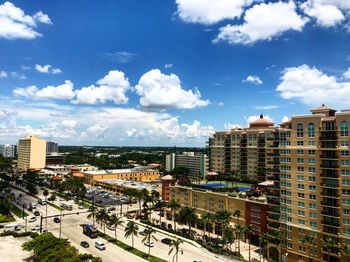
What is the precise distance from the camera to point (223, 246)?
96.0 meters

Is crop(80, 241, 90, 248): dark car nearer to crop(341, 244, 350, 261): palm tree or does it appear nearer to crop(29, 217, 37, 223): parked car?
crop(29, 217, 37, 223): parked car

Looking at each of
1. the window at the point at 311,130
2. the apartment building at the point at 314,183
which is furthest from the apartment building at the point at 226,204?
the window at the point at 311,130

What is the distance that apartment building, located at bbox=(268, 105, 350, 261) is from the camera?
77188 millimetres

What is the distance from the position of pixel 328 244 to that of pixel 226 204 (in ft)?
132

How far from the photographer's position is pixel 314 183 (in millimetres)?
82188

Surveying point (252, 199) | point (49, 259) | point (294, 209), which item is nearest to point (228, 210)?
point (252, 199)

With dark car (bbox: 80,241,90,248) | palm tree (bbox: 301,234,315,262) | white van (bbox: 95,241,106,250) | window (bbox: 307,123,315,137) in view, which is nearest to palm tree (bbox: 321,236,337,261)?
palm tree (bbox: 301,234,315,262)

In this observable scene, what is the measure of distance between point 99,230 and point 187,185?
38.7 m

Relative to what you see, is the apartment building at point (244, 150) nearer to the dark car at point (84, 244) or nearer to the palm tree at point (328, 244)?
the palm tree at point (328, 244)

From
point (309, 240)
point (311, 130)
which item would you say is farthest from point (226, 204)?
point (311, 130)

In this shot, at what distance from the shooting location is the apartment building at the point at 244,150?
6299 inches

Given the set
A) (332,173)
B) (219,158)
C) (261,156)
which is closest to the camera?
(332,173)

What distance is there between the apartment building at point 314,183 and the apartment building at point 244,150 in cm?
6161

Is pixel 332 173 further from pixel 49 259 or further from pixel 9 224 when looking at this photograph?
pixel 9 224
